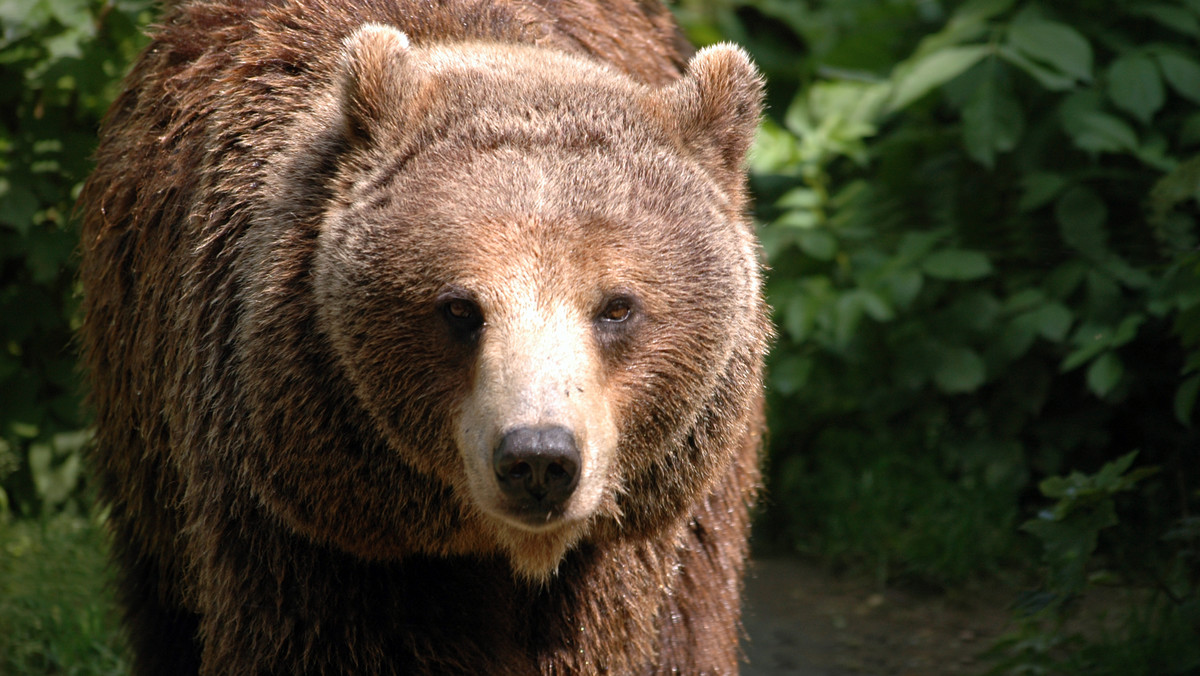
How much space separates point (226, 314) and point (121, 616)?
5.67ft

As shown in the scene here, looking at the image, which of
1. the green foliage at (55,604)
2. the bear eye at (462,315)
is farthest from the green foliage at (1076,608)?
the green foliage at (55,604)

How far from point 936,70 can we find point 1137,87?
0.85 m

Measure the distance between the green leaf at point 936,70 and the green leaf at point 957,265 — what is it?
73cm

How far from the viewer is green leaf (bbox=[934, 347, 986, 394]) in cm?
580

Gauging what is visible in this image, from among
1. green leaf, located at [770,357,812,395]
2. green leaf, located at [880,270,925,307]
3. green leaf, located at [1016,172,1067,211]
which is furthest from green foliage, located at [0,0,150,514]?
green leaf, located at [1016,172,1067,211]

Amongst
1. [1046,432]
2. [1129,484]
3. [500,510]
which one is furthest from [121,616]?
[1046,432]

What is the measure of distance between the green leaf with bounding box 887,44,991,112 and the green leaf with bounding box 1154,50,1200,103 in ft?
2.45

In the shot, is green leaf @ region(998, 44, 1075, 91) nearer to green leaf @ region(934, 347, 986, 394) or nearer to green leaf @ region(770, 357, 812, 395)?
green leaf @ region(934, 347, 986, 394)

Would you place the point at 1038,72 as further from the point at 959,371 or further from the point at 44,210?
the point at 44,210

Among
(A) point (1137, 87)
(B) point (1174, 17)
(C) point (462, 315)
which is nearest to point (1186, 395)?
(A) point (1137, 87)

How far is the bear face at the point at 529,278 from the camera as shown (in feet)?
9.35

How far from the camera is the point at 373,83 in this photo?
3.15 metres

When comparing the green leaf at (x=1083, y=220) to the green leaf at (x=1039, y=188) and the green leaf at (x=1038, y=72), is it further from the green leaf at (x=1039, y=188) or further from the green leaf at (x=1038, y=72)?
the green leaf at (x=1038, y=72)

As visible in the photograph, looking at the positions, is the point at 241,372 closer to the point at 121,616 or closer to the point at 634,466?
the point at 634,466
